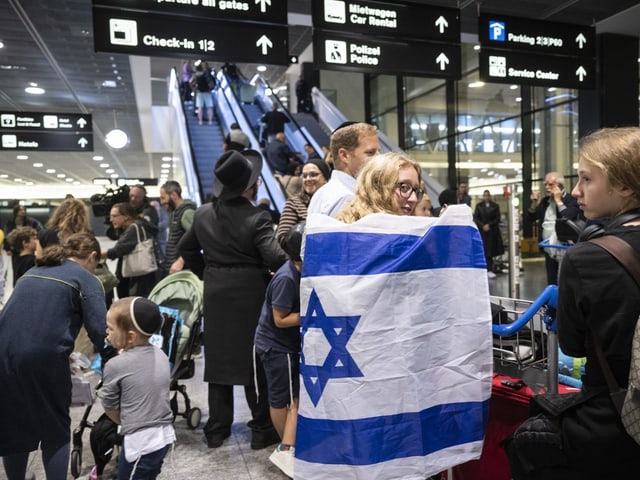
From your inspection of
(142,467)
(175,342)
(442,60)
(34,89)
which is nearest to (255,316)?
(175,342)

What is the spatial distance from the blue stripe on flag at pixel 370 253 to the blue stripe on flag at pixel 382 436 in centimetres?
52

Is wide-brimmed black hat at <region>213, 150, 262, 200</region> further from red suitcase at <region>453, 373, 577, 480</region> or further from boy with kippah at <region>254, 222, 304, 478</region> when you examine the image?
red suitcase at <region>453, 373, 577, 480</region>

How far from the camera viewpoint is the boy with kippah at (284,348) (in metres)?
3.16

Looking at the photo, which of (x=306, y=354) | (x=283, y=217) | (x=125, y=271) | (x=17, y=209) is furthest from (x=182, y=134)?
(x=306, y=354)

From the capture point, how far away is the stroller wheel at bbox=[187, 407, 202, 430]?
4188mm

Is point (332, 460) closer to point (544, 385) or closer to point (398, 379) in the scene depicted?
point (398, 379)

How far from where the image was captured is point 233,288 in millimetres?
3861

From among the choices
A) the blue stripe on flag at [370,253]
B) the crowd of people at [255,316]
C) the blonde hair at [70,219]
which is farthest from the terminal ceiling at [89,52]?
the blue stripe on flag at [370,253]

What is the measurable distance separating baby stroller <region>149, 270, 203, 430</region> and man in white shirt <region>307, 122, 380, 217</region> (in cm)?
187

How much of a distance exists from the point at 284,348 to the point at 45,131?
1059 centimetres

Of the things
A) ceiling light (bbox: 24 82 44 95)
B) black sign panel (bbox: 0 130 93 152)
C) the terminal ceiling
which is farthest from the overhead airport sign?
ceiling light (bbox: 24 82 44 95)

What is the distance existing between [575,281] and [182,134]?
14.3 meters

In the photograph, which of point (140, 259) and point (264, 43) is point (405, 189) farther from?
point (140, 259)

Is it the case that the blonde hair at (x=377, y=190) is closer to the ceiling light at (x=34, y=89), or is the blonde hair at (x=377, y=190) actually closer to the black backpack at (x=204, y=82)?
the ceiling light at (x=34, y=89)
